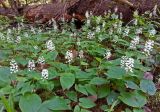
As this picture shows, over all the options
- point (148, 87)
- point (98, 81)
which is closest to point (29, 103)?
point (98, 81)

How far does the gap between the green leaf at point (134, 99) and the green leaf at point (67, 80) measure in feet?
1.43

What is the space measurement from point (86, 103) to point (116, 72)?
0.39 m

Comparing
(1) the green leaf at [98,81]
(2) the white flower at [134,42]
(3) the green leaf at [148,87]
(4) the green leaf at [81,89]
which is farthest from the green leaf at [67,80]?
(2) the white flower at [134,42]

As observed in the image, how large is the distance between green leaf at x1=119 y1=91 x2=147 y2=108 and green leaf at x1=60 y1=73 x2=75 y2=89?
437 millimetres

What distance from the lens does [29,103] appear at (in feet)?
8.44

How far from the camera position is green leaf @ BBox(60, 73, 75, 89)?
8.88 feet

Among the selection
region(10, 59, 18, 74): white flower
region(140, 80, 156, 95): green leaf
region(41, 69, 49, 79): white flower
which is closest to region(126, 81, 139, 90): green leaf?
region(140, 80, 156, 95): green leaf

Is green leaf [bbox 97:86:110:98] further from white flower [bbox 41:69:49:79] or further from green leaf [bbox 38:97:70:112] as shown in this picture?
white flower [bbox 41:69:49:79]

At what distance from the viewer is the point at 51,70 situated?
2.96 metres

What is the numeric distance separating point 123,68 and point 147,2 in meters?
3.26

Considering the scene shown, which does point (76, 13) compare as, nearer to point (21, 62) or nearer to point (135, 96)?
point (21, 62)

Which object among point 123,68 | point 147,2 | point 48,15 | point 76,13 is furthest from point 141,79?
point 48,15

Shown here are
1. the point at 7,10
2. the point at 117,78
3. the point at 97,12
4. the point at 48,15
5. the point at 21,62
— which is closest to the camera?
the point at 117,78

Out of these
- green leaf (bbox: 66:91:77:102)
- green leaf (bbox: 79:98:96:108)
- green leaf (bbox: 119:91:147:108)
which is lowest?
green leaf (bbox: 119:91:147:108)
